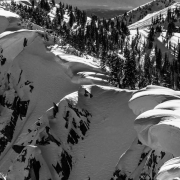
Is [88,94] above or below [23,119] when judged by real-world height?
above

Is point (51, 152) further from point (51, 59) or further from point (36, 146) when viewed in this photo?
point (51, 59)

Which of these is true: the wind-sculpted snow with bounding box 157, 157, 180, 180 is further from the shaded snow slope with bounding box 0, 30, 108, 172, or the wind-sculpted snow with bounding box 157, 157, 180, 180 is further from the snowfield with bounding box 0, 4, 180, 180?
the shaded snow slope with bounding box 0, 30, 108, 172

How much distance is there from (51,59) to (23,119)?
15.7m

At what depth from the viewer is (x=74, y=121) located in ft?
153

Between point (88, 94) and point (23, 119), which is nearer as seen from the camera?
point (88, 94)

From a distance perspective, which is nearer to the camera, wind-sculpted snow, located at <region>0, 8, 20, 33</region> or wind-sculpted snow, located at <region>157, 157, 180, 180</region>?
wind-sculpted snow, located at <region>157, 157, 180, 180</region>

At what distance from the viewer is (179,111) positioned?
25625 mm

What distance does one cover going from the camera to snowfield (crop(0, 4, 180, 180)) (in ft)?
91.0

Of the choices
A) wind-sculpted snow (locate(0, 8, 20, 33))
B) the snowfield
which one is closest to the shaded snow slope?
the snowfield

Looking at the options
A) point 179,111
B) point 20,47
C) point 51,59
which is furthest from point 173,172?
point 20,47

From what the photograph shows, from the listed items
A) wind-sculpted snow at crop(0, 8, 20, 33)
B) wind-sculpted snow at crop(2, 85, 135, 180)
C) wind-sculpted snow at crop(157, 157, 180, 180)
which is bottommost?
wind-sculpted snow at crop(2, 85, 135, 180)

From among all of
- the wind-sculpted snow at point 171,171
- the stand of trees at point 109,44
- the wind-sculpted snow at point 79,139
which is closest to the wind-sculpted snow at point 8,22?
the stand of trees at point 109,44

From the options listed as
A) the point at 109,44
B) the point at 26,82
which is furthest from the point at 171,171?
the point at 109,44

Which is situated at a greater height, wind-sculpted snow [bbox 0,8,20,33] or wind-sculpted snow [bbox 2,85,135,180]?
wind-sculpted snow [bbox 0,8,20,33]
